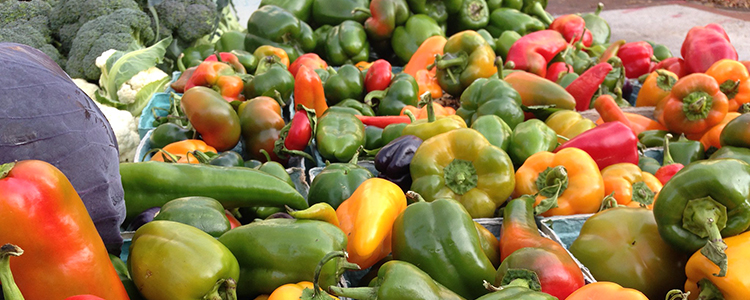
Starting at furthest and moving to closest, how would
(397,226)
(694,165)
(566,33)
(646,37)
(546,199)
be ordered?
1. (646,37)
2. (566,33)
3. (546,199)
4. (397,226)
5. (694,165)

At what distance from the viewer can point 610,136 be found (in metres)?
2.33

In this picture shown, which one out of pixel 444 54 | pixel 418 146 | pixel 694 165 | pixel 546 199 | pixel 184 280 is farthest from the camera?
pixel 444 54

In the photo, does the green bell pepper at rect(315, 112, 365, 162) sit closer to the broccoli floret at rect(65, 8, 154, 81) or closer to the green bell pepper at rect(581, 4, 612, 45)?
the broccoli floret at rect(65, 8, 154, 81)

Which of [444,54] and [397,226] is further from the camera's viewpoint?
[444,54]

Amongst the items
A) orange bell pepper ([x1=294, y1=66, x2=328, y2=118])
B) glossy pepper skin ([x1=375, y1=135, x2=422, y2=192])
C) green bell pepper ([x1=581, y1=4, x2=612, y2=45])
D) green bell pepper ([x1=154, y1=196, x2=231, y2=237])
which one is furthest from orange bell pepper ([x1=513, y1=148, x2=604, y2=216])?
green bell pepper ([x1=581, y1=4, x2=612, y2=45])

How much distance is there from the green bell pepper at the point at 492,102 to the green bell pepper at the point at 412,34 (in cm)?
113

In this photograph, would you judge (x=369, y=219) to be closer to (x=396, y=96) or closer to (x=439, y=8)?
(x=396, y=96)

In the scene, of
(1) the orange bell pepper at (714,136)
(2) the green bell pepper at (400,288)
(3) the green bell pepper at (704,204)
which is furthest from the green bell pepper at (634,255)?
(1) the orange bell pepper at (714,136)

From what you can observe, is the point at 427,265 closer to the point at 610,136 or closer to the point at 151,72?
the point at 610,136

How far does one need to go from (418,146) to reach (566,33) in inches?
103

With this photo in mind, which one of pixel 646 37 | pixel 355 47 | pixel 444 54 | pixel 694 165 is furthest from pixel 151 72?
pixel 646 37

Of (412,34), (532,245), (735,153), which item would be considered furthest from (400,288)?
(412,34)

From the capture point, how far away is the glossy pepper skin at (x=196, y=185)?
178 centimetres

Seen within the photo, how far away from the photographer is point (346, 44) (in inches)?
155
